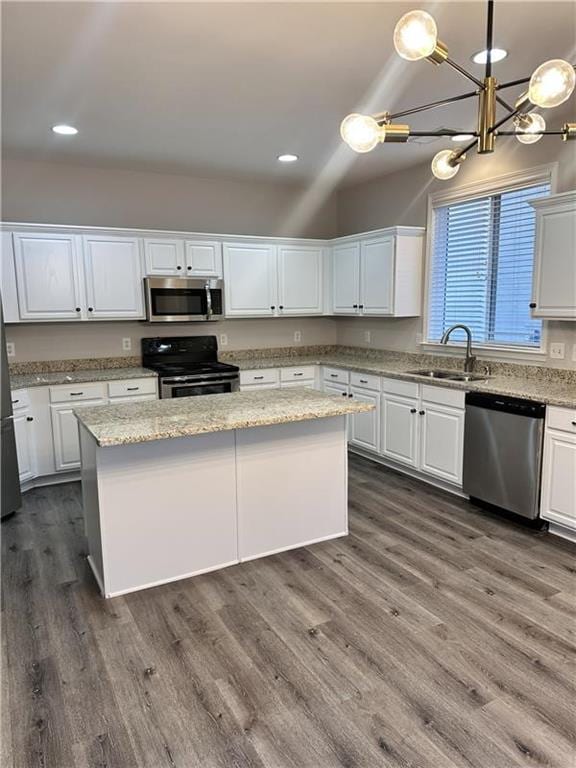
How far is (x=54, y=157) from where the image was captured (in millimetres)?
4266

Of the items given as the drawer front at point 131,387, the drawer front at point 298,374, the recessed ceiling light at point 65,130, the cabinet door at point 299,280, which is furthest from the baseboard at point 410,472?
the recessed ceiling light at point 65,130

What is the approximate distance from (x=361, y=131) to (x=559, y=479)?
238 centimetres

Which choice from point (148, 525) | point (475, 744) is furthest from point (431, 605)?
point (148, 525)

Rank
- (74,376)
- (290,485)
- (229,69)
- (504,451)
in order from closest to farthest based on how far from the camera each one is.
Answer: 1. (229,69)
2. (290,485)
3. (504,451)
4. (74,376)

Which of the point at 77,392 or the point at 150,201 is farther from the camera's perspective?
the point at 150,201

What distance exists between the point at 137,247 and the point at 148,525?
9.29 ft

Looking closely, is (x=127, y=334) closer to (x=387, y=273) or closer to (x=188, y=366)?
(x=188, y=366)

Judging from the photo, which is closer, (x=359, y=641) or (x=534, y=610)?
(x=359, y=641)

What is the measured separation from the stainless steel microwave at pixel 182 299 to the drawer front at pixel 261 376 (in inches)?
25.1

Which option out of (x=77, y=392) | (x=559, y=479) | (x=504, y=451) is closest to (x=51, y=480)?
(x=77, y=392)

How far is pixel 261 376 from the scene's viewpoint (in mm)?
5059

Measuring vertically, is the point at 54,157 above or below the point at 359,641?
above

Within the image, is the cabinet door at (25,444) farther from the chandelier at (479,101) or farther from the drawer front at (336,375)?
the chandelier at (479,101)

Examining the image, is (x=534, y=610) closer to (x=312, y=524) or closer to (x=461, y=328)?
(x=312, y=524)
